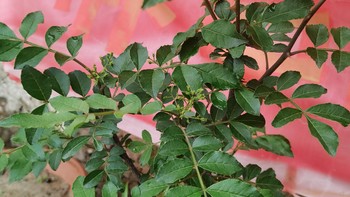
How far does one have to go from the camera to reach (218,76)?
2.42ft

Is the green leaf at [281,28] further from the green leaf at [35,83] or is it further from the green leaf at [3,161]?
the green leaf at [3,161]

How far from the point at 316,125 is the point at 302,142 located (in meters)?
0.94

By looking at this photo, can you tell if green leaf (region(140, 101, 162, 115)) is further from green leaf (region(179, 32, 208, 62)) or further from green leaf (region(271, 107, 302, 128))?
green leaf (region(271, 107, 302, 128))

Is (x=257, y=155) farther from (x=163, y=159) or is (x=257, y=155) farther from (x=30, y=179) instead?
(x=163, y=159)

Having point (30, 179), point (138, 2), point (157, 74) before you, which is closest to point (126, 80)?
point (157, 74)

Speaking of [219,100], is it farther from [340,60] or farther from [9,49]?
[9,49]

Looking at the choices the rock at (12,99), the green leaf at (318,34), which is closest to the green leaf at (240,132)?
the green leaf at (318,34)

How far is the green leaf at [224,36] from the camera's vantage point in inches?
27.9

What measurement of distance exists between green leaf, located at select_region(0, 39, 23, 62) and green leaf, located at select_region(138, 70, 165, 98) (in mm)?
232

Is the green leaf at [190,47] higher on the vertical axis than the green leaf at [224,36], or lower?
lower

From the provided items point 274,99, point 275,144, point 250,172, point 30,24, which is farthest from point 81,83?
point 275,144

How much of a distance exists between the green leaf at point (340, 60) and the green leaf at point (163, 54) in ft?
0.93

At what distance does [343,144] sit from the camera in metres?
1.56

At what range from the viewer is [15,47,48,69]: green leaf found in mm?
781
